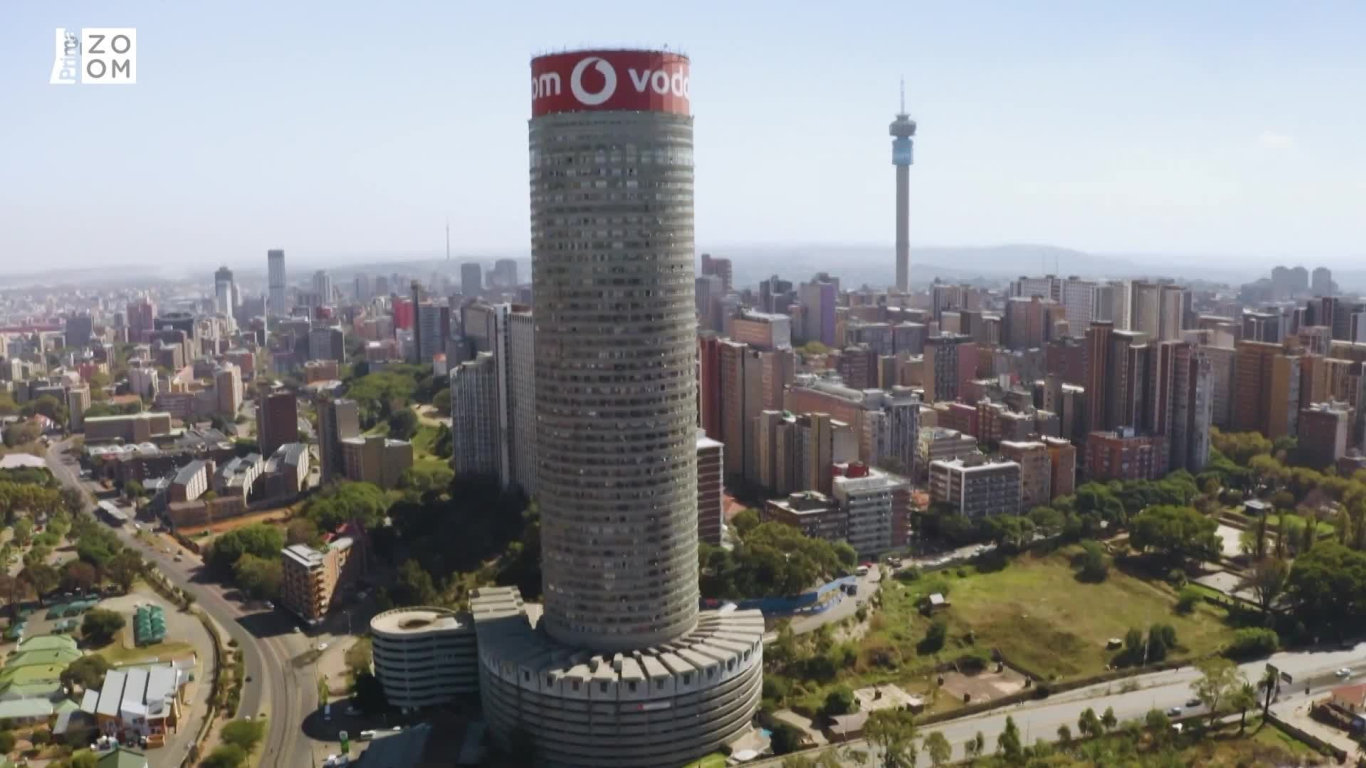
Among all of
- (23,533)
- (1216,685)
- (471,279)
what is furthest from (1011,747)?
(471,279)

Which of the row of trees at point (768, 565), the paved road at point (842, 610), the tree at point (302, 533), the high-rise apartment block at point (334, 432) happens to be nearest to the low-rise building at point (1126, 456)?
the paved road at point (842, 610)

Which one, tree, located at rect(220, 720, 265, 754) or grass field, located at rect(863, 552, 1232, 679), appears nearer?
tree, located at rect(220, 720, 265, 754)

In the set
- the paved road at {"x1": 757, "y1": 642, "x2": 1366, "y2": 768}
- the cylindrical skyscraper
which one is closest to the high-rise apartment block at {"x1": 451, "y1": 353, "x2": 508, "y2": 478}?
the cylindrical skyscraper

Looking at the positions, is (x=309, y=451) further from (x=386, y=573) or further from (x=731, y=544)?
(x=731, y=544)

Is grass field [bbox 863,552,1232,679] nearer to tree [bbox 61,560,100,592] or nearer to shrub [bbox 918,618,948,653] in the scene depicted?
shrub [bbox 918,618,948,653]

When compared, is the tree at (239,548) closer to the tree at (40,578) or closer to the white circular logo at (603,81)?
the tree at (40,578)
